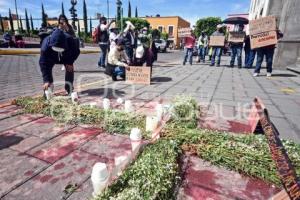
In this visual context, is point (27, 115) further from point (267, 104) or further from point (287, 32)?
point (287, 32)

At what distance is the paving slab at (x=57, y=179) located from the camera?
69.9 inches

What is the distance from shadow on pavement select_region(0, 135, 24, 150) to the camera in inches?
102

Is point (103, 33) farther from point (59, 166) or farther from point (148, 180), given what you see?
point (148, 180)

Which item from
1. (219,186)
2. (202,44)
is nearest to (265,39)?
(202,44)

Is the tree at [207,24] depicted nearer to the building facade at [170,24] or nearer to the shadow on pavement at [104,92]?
the building facade at [170,24]

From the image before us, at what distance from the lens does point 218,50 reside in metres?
10.9

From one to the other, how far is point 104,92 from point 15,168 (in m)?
3.06

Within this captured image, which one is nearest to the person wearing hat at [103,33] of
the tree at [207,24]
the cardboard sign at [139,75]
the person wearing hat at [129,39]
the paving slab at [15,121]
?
the person wearing hat at [129,39]

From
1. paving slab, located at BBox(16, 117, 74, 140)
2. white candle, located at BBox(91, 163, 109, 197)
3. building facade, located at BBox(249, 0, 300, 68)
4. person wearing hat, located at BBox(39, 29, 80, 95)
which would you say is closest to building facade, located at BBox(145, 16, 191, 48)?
building facade, located at BBox(249, 0, 300, 68)

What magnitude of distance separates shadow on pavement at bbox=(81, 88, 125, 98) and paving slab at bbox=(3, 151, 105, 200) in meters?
2.52

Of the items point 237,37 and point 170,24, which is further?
point 170,24

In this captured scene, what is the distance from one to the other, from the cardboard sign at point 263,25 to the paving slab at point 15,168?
765 centimetres

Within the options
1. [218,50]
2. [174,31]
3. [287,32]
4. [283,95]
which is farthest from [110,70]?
[174,31]

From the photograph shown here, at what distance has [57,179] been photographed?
197 centimetres
